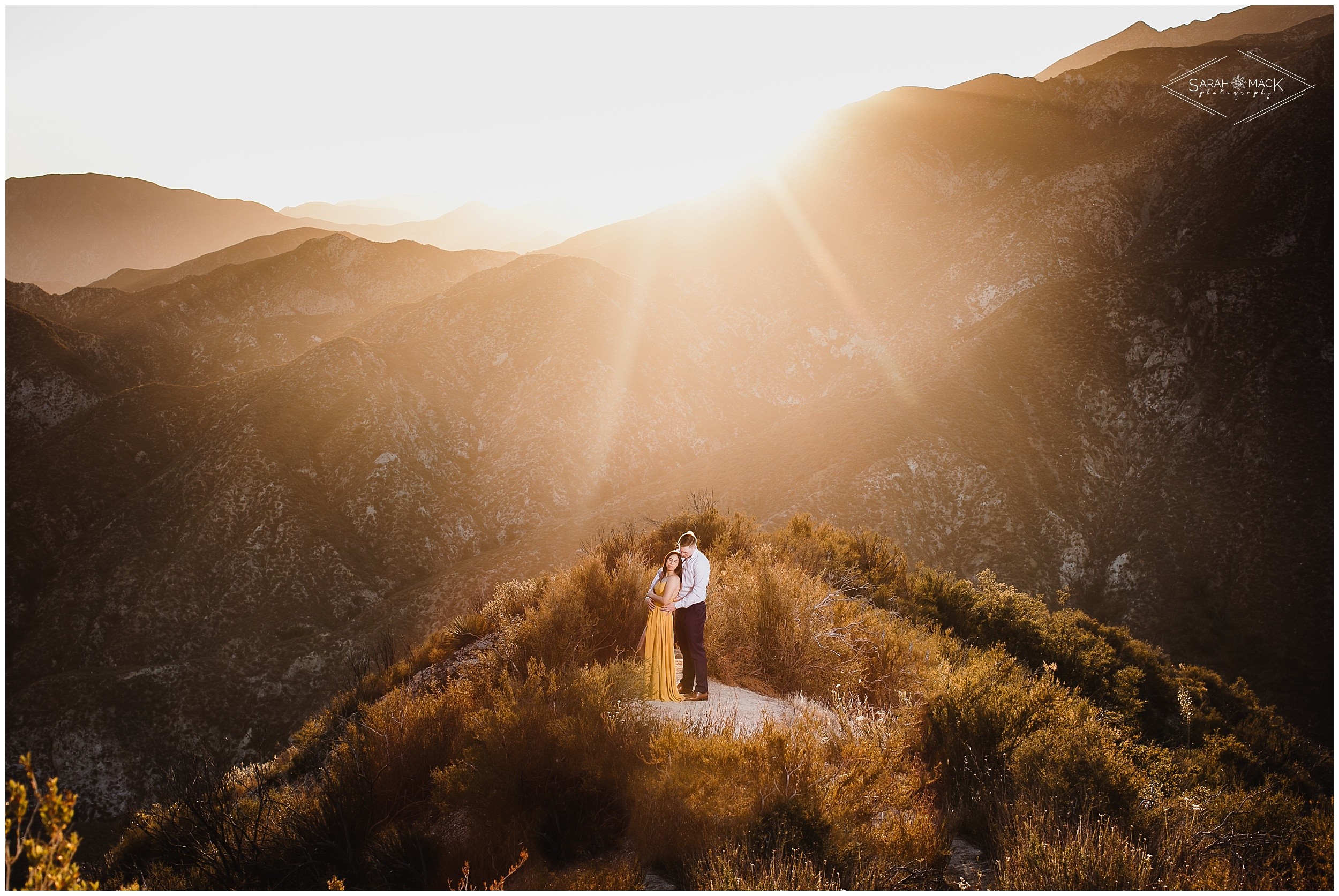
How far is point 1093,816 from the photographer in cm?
561

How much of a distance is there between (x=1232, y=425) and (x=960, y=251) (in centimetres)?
2325

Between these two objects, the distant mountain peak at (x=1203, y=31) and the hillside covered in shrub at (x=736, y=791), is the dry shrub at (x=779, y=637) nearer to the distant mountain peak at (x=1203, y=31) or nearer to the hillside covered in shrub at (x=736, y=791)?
the hillside covered in shrub at (x=736, y=791)

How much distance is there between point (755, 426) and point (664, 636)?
111 feet

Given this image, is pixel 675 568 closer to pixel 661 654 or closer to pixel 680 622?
pixel 680 622

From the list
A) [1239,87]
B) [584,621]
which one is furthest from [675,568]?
[1239,87]

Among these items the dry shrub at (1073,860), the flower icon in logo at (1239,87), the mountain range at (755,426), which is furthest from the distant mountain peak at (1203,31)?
the dry shrub at (1073,860)

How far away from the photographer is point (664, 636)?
25.2 ft

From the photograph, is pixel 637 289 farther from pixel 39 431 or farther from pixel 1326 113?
pixel 1326 113

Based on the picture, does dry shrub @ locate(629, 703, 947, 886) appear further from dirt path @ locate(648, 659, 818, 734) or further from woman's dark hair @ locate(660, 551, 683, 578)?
woman's dark hair @ locate(660, 551, 683, 578)

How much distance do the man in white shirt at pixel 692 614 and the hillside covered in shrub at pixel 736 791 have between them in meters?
0.82

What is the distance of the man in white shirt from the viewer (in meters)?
7.65

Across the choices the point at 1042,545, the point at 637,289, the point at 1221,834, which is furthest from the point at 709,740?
the point at 637,289

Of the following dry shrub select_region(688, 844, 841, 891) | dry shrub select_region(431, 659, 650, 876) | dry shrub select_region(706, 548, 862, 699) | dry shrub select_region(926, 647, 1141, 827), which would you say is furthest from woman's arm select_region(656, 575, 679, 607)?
dry shrub select_region(926, 647, 1141, 827)

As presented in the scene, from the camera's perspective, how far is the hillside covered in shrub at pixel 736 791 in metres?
4.98
